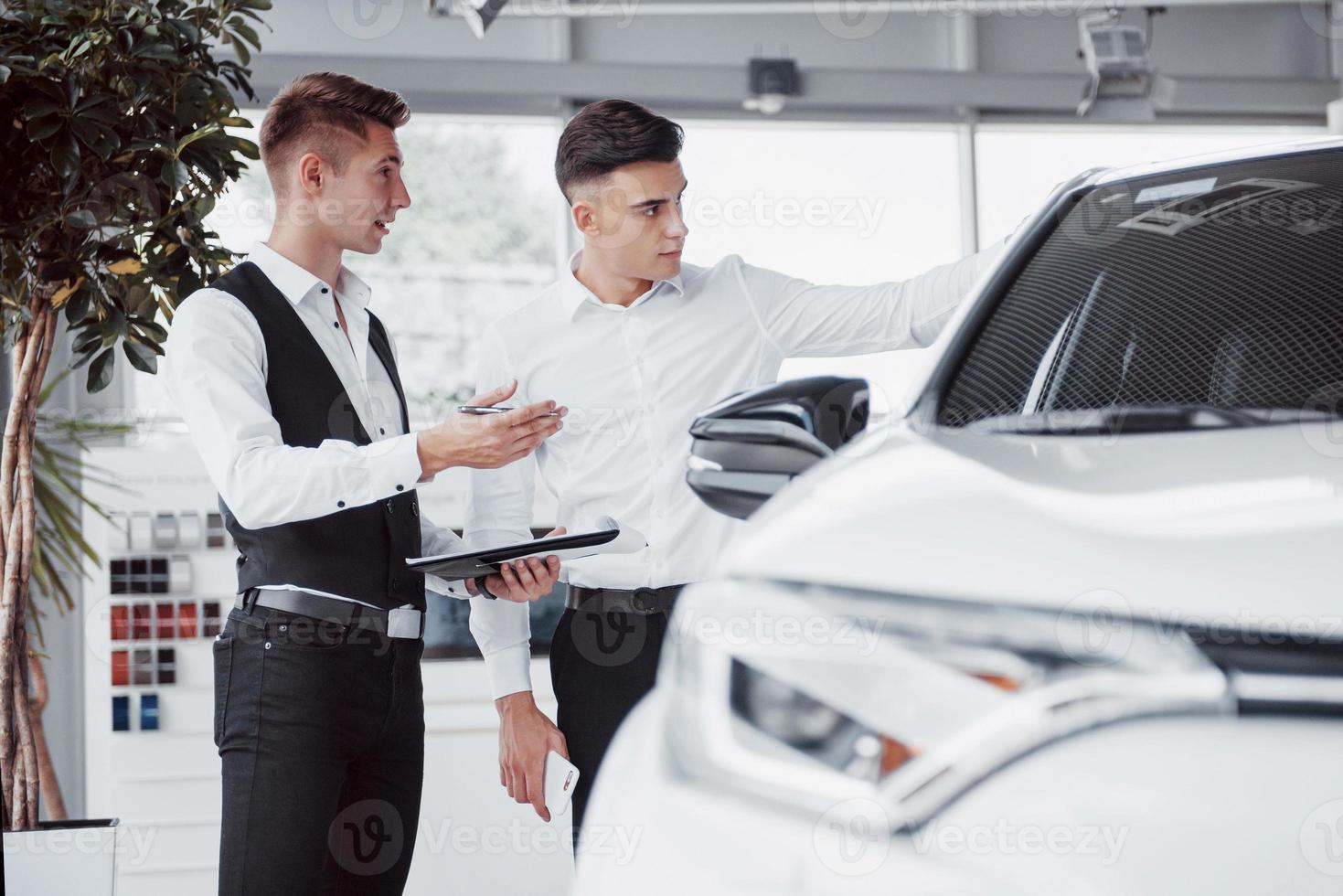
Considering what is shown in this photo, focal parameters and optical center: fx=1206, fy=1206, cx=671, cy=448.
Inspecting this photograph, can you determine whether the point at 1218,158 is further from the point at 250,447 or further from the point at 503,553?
the point at 250,447

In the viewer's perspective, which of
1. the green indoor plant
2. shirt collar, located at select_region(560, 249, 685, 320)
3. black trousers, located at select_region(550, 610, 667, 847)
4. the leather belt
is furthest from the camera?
the green indoor plant

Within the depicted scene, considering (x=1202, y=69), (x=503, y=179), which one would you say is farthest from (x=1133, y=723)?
(x=1202, y=69)

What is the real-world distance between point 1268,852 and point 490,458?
1.16 m

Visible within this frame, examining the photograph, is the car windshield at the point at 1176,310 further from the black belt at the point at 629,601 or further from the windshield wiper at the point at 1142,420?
the black belt at the point at 629,601

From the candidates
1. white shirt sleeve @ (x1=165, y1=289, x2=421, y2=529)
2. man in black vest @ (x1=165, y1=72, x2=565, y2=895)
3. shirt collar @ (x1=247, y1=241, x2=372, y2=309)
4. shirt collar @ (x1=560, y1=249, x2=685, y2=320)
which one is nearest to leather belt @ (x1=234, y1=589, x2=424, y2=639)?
man in black vest @ (x1=165, y1=72, x2=565, y2=895)

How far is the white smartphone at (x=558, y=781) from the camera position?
1.76m

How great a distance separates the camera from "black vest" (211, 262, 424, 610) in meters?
1.72

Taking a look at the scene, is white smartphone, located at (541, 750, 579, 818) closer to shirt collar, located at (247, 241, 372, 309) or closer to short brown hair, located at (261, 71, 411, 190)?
shirt collar, located at (247, 241, 372, 309)

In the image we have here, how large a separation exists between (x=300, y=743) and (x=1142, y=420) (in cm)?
119

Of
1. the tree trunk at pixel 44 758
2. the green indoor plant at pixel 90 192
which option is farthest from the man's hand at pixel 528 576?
the tree trunk at pixel 44 758

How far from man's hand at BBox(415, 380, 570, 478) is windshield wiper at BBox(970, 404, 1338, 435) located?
651mm

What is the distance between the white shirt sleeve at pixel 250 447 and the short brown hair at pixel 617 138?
0.65 meters

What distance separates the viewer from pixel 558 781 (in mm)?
1792

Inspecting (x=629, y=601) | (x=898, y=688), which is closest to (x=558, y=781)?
(x=629, y=601)
